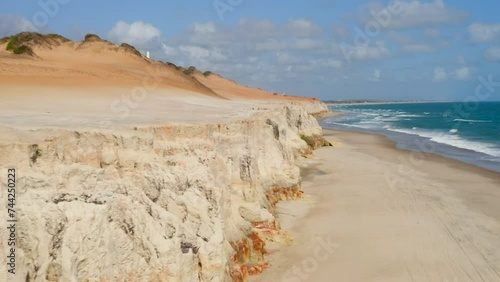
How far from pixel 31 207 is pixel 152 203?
2.60 m

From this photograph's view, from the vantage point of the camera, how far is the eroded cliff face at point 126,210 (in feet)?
23.9

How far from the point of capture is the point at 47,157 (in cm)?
802

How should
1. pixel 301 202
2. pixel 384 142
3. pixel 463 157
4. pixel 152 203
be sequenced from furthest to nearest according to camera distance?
pixel 384 142, pixel 463 157, pixel 301 202, pixel 152 203

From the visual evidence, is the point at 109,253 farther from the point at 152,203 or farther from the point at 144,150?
the point at 144,150

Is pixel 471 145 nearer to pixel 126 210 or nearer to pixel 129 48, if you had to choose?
pixel 129 48

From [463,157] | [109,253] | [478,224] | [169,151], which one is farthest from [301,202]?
[463,157]

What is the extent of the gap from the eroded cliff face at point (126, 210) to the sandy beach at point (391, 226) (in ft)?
7.12

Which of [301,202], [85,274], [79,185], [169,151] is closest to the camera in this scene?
[85,274]

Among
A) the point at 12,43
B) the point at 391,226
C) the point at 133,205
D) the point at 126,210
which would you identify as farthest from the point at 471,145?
the point at 126,210

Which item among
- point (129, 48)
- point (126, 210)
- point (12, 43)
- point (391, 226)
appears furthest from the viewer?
point (129, 48)

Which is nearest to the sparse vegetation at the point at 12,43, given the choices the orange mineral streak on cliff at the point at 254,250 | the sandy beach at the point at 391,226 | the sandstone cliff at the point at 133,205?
the sandy beach at the point at 391,226

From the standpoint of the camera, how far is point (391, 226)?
17.2 metres

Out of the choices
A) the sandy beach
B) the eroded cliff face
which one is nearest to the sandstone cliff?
the eroded cliff face

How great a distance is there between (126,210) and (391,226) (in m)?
11.5
